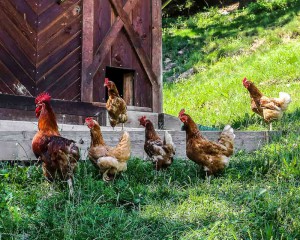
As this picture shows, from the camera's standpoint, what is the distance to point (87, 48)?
9.78 meters

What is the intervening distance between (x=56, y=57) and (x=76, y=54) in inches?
17.4

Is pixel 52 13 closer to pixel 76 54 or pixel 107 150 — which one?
pixel 76 54

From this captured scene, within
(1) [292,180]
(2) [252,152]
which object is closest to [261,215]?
(1) [292,180]

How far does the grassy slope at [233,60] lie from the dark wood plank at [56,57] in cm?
355

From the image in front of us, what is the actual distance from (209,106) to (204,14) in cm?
1315

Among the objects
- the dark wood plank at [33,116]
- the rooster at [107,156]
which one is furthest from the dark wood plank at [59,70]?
the rooster at [107,156]

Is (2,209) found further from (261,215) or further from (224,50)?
(224,50)

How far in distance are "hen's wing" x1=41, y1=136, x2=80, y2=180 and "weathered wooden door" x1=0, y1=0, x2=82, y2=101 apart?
10.2 ft

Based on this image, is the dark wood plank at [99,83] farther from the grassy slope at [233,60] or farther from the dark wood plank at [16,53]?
the grassy slope at [233,60]

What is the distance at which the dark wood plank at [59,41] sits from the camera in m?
9.18

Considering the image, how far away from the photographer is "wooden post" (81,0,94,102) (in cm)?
973

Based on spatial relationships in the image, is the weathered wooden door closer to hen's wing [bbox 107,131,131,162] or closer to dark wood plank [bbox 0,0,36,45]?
dark wood plank [bbox 0,0,36,45]

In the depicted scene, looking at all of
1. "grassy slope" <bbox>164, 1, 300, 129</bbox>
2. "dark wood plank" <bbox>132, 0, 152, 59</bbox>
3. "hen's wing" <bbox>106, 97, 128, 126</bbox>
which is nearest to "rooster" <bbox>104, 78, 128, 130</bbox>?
A: "hen's wing" <bbox>106, 97, 128, 126</bbox>

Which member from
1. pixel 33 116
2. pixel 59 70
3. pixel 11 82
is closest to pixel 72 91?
pixel 59 70
